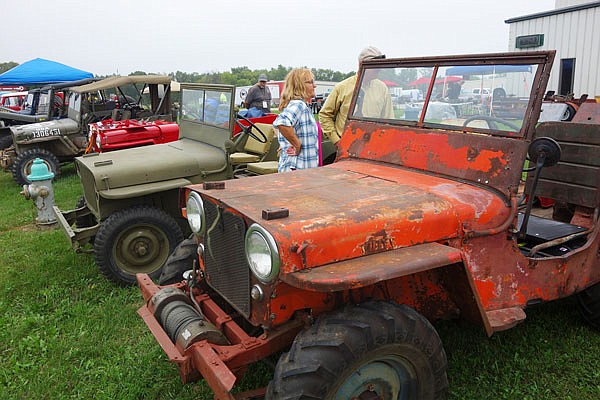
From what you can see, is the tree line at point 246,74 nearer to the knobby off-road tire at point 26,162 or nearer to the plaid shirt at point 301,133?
the knobby off-road tire at point 26,162

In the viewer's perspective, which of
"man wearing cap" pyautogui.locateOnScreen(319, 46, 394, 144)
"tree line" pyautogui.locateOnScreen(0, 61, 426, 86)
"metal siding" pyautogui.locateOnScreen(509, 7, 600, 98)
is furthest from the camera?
"tree line" pyautogui.locateOnScreen(0, 61, 426, 86)

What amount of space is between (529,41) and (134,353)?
12.1 metres

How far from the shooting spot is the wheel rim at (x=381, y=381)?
2238 millimetres

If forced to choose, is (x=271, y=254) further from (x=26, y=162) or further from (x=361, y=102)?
(x=26, y=162)

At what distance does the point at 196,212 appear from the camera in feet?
9.36

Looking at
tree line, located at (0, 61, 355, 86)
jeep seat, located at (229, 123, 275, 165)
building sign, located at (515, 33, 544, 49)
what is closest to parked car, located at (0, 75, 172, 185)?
jeep seat, located at (229, 123, 275, 165)

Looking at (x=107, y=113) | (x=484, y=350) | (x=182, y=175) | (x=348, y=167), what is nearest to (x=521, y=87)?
(x=348, y=167)

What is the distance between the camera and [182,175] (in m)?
4.85

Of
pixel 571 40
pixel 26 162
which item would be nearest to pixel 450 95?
pixel 26 162

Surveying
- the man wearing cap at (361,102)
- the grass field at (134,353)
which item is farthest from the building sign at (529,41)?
the grass field at (134,353)

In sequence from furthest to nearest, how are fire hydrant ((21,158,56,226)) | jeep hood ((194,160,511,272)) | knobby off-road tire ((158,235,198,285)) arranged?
fire hydrant ((21,158,56,226))
knobby off-road tire ((158,235,198,285))
jeep hood ((194,160,511,272))

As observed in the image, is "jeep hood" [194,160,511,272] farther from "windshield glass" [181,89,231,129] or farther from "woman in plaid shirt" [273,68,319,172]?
"windshield glass" [181,89,231,129]

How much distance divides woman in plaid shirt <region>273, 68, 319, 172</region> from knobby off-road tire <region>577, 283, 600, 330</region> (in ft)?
7.50

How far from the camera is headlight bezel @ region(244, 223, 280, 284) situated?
2096 millimetres
